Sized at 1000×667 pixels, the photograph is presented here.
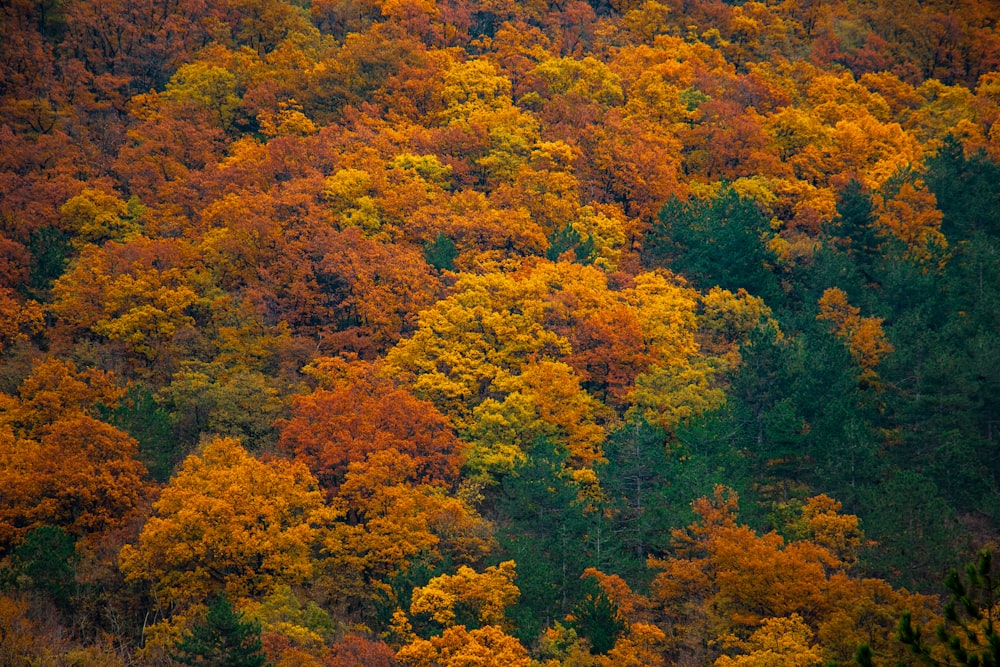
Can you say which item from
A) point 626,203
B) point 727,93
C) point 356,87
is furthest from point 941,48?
point 356,87

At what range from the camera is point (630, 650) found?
35.4 meters

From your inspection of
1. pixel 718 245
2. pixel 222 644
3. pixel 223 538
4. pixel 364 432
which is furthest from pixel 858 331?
pixel 222 644

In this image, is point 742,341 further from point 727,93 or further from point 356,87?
point 356,87

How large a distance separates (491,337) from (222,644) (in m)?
→ 24.9

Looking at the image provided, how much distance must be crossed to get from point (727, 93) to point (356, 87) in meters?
25.6

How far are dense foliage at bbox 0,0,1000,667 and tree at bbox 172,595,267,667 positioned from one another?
143mm

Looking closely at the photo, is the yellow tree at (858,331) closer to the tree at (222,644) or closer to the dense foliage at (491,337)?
the dense foliage at (491,337)

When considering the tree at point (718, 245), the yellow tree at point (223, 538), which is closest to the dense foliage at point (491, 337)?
the yellow tree at point (223, 538)

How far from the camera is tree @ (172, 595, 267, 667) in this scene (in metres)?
33.5

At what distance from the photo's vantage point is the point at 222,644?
33656mm

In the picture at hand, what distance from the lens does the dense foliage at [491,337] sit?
126ft

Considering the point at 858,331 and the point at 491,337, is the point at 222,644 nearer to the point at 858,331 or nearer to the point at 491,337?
the point at 491,337

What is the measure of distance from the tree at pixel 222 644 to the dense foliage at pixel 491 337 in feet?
0.47

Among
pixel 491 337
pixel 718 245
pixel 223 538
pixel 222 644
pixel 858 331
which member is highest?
pixel 858 331
